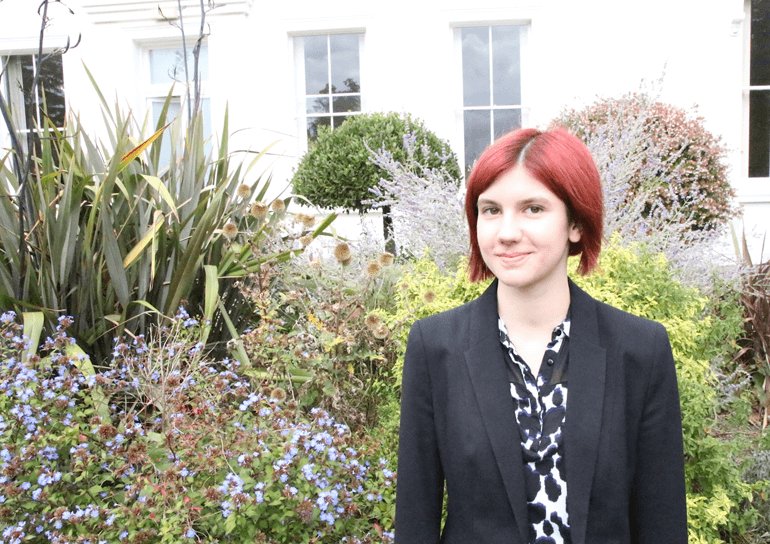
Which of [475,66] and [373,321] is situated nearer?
[373,321]

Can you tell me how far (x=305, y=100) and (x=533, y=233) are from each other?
7273mm

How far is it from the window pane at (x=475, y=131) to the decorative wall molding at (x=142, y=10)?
309cm

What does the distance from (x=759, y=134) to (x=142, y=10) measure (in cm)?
788

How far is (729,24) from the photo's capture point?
23.2 feet

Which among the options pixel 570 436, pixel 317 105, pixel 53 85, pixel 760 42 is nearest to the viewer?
pixel 570 436

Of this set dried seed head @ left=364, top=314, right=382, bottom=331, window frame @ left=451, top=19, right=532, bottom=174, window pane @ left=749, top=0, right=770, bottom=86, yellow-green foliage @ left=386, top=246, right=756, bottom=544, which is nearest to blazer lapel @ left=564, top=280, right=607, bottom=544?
yellow-green foliage @ left=386, top=246, right=756, bottom=544

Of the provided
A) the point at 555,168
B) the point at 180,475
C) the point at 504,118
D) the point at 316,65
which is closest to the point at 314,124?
the point at 316,65

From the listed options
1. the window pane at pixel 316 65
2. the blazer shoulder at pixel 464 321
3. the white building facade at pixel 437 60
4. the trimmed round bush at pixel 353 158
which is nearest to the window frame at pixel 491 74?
the white building facade at pixel 437 60

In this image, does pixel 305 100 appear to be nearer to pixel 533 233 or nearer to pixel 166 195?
pixel 166 195

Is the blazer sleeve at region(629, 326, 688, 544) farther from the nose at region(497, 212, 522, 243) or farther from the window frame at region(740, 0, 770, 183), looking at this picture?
the window frame at region(740, 0, 770, 183)

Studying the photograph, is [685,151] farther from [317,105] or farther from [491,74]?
[317,105]

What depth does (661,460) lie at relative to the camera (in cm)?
124

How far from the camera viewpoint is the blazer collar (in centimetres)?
117

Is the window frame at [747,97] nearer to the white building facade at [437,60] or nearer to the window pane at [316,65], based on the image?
the white building facade at [437,60]
